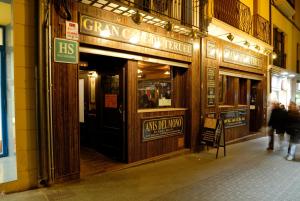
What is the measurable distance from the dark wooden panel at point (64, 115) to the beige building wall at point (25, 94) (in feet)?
1.24

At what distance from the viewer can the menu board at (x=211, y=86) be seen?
8.93m

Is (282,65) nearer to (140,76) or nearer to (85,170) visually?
(140,76)

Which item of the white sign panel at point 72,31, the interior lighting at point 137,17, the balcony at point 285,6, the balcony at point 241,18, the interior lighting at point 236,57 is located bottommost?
the white sign panel at point 72,31

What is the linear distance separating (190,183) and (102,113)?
3449mm

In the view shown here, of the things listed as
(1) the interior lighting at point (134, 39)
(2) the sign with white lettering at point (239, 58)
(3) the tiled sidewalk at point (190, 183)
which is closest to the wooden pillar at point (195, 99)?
(3) the tiled sidewalk at point (190, 183)

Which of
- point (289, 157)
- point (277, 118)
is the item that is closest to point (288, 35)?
point (277, 118)

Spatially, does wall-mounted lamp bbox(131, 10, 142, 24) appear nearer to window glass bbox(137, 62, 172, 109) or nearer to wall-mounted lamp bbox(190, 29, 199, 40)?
window glass bbox(137, 62, 172, 109)

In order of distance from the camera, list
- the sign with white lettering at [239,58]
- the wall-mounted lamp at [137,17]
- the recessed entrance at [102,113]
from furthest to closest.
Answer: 1. the sign with white lettering at [239,58]
2. the recessed entrance at [102,113]
3. the wall-mounted lamp at [137,17]

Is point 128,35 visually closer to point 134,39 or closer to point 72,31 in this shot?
point 134,39

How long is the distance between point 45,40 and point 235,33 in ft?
23.8

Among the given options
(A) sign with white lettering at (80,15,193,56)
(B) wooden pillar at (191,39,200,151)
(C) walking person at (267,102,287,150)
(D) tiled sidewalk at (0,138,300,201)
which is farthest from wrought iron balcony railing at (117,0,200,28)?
(D) tiled sidewalk at (0,138,300,201)

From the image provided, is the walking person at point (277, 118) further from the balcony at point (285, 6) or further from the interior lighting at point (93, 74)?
the balcony at point (285, 6)

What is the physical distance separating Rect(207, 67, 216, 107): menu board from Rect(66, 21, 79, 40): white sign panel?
16.6 feet

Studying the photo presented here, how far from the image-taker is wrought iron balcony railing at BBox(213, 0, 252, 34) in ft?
31.7
